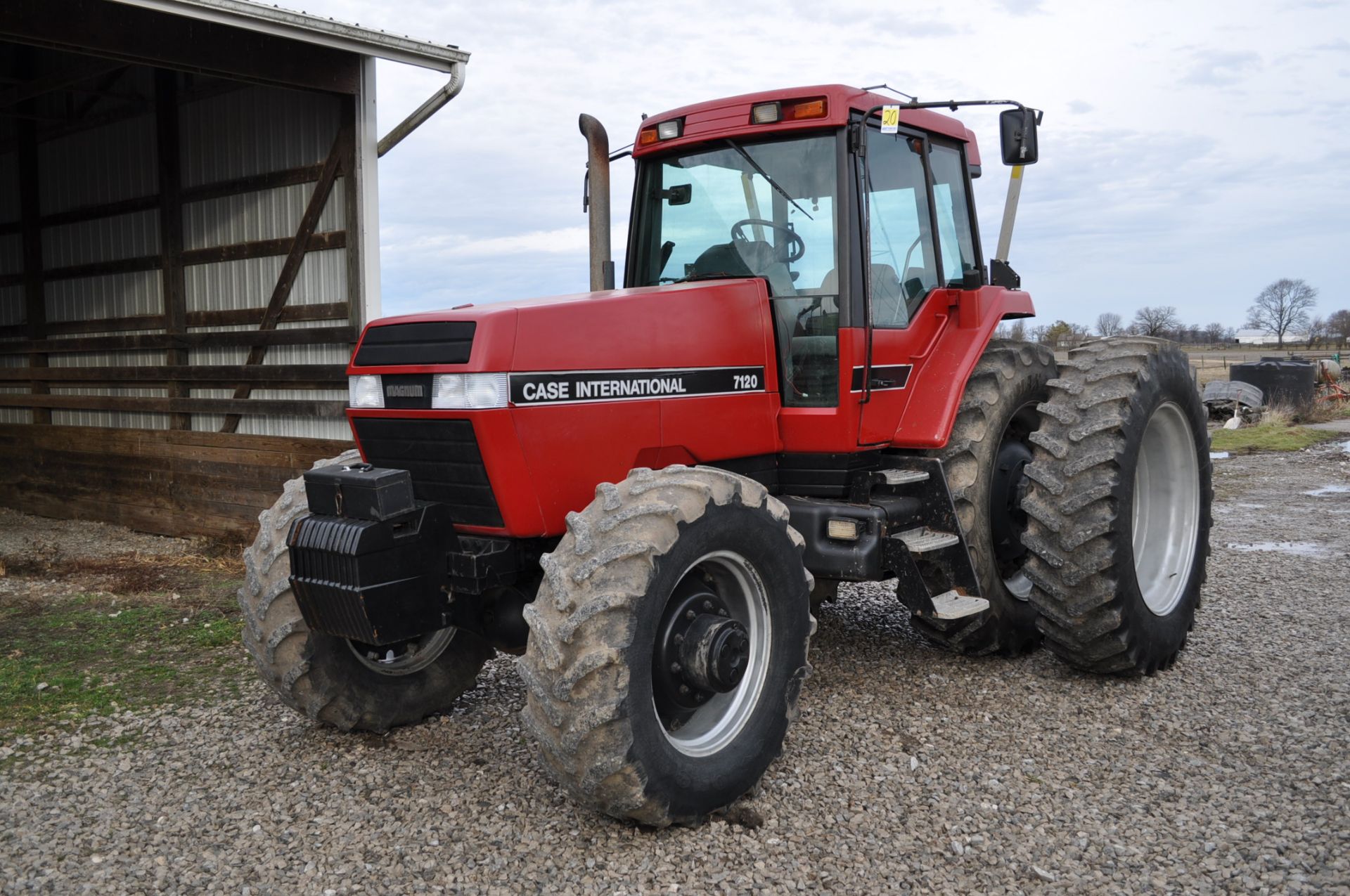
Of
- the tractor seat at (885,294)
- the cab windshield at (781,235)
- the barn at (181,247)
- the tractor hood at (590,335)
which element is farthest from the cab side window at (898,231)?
the barn at (181,247)

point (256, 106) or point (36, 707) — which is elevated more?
point (256, 106)

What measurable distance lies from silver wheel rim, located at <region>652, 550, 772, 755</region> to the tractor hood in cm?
79

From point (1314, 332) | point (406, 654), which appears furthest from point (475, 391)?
point (1314, 332)

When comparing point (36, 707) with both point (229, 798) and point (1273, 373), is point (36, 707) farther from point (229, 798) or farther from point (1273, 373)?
point (1273, 373)

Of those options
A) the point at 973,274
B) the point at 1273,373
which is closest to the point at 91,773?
the point at 973,274

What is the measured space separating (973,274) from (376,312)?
5666 mm

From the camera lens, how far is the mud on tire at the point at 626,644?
3.23 meters

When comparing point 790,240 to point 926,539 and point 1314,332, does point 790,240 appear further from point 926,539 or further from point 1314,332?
point 1314,332

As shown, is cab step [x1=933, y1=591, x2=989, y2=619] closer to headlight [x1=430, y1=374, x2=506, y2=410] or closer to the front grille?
the front grille

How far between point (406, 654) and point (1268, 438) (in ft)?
52.6

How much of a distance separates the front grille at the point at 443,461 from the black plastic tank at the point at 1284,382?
68.0 ft

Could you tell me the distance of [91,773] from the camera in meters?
4.20

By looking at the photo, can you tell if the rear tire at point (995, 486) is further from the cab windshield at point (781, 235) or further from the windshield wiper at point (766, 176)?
the windshield wiper at point (766, 176)

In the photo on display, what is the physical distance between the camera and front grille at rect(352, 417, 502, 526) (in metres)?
3.66
